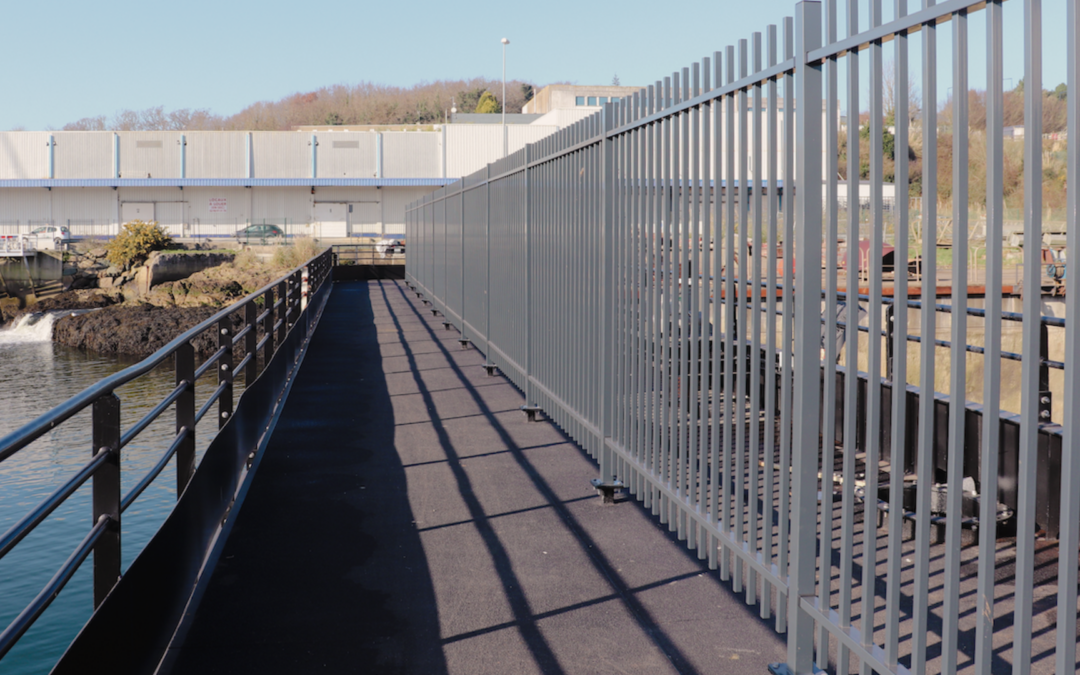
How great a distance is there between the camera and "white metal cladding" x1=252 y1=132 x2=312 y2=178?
66688 millimetres

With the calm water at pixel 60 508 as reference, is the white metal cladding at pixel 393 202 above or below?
above

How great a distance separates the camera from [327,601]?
4512 mm

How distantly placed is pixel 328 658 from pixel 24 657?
4375 millimetres

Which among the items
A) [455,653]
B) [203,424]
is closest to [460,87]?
[203,424]

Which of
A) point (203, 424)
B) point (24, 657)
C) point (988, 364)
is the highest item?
point (988, 364)

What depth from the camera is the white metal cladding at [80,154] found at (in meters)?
66.1

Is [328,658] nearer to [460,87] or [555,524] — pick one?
[555,524]

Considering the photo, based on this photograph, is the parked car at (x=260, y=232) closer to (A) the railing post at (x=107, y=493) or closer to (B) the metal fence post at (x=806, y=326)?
(A) the railing post at (x=107, y=493)

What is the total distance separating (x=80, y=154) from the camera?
66.2 metres

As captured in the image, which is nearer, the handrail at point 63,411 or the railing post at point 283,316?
the handrail at point 63,411

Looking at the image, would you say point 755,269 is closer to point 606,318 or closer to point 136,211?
point 606,318

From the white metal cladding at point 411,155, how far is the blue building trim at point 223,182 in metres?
1.18

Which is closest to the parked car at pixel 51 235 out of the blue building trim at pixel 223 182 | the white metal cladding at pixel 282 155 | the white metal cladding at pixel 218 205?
the blue building trim at pixel 223 182

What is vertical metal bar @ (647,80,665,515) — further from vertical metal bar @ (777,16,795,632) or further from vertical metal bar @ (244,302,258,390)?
vertical metal bar @ (244,302,258,390)
